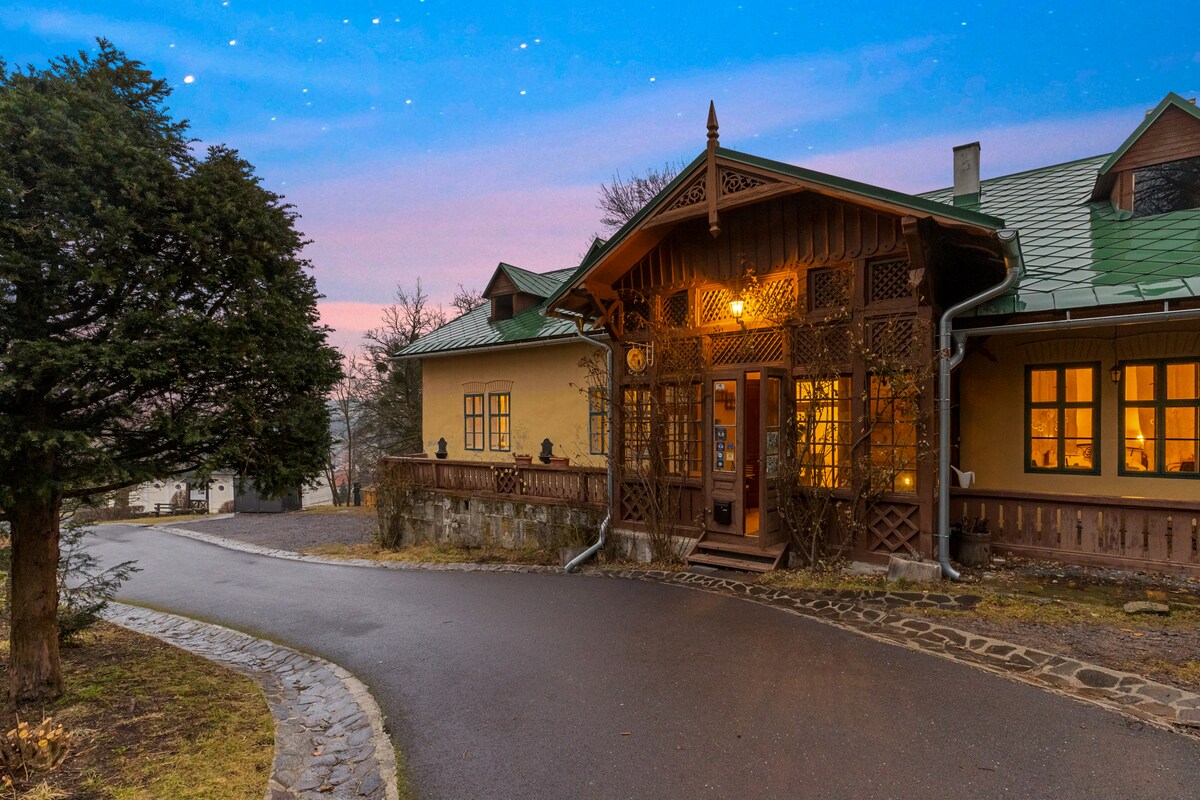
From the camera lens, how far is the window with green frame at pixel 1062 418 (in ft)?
27.5

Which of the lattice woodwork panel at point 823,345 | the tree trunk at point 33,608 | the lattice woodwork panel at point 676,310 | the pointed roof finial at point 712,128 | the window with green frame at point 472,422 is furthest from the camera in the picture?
the window with green frame at point 472,422

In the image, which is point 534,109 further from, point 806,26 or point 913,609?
point 913,609

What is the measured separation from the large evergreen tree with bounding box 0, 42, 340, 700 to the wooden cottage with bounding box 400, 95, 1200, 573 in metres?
5.23

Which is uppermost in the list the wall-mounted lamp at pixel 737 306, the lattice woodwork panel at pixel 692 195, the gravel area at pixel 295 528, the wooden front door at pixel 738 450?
the lattice woodwork panel at pixel 692 195

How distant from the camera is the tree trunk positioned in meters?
5.17

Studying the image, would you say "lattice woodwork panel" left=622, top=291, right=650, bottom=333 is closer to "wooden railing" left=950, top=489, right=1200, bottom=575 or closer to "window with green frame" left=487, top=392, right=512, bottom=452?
"wooden railing" left=950, top=489, right=1200, bottom=575

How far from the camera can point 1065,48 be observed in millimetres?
18062

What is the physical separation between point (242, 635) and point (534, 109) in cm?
1969

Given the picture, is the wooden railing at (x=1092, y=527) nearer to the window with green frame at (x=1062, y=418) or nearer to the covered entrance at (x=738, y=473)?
the window with green frame at (x=1062, y=418)

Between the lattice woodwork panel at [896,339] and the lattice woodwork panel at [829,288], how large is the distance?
0.62m

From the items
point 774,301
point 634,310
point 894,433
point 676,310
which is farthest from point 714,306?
point 894,433

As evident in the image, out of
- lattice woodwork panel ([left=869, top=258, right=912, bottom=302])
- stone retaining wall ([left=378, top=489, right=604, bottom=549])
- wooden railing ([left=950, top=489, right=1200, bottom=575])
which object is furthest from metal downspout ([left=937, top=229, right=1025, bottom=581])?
stone retaining wall ([left=378, top=489, right=604, bottom=549])

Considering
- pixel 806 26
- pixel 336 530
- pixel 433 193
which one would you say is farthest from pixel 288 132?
pixel 806 26

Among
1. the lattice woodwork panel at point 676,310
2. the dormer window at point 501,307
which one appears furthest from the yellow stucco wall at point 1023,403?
the dormer window at point 501,307
